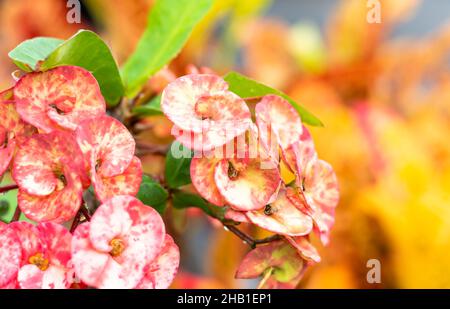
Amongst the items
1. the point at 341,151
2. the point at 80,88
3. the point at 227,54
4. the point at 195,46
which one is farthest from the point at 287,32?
the point at 80,88

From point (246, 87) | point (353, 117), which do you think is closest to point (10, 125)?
point (246, 87)

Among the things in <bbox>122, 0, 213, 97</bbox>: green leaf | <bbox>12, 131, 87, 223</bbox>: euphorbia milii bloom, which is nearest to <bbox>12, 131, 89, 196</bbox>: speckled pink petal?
<bbox>12, 131, 87, 223</bbox>: euphorbia milii bloom

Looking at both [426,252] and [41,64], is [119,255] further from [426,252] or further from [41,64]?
[426,252]

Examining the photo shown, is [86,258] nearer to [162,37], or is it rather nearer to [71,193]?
[71,193]

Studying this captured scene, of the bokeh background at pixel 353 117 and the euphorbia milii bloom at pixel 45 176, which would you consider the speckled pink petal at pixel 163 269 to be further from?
the bokeh background at pixel 353 117

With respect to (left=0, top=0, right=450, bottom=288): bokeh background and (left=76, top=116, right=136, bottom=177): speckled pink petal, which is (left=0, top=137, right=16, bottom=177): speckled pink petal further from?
(left=0, top=0, right=450, bottom=288): bokeh background

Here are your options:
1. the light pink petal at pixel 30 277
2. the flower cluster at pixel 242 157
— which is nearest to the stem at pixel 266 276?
the flower cluster at pixel 242 157
